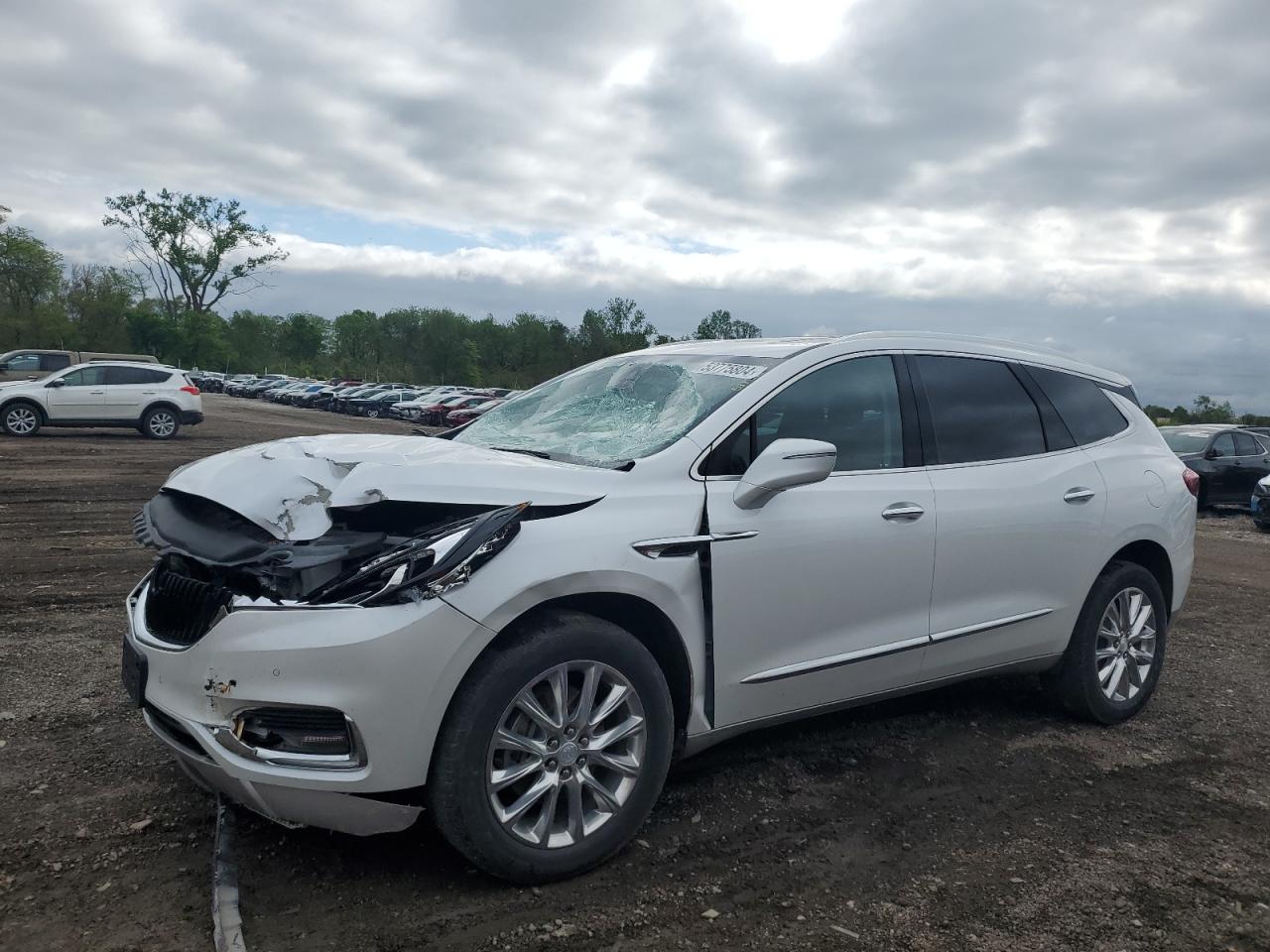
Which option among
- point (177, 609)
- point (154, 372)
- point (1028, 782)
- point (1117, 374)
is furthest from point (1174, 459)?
point (154, 372)

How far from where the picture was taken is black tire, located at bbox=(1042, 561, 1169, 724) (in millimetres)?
4785

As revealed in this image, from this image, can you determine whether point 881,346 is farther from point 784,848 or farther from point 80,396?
point 80,396

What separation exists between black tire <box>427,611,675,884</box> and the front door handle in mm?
1173

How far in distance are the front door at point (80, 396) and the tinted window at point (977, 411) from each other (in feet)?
71.7

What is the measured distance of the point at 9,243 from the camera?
70750 mm

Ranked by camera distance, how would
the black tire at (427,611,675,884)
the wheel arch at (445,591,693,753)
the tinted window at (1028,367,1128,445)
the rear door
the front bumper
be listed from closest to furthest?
1. the front bumper
2. the black tire at (427,611,675,884)
3. the wheel arch at (445,591,693,753)
4. the rear door
5. the tinted window at (1028,367,1128,445)

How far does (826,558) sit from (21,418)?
2212 centimetres

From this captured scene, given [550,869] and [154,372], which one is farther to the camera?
[154,372]

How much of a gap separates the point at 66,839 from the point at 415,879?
46.4 inches

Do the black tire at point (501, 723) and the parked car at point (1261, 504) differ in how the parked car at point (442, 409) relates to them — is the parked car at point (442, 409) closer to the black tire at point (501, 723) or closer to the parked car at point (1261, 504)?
the parked car at point (1261, 504)

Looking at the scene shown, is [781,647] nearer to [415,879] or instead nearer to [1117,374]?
[415,879]

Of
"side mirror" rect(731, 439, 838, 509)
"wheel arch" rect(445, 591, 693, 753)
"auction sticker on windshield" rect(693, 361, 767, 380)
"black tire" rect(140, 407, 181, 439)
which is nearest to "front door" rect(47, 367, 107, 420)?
"black tire" rect(140, 407, 181, 439)

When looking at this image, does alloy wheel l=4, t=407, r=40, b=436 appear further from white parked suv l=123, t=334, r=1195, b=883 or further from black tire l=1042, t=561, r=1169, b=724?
black tire l=1042, t=561, r=1169, b=724

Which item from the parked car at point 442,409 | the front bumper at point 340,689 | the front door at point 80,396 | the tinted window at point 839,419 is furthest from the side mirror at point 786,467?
the parked car at point 442,409
